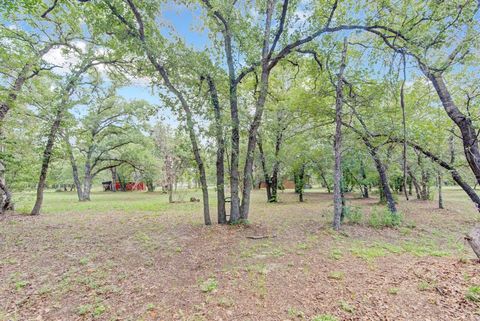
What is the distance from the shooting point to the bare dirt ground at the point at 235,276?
2688mm

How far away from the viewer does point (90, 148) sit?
17.2 m

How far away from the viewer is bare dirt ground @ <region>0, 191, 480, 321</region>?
2688 mm

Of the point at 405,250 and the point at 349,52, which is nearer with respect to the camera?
the point at 405,250

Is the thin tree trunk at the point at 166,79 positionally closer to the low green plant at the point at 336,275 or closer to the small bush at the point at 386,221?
the low green plant at the point at 336,275

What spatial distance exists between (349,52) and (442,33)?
2.80 metres

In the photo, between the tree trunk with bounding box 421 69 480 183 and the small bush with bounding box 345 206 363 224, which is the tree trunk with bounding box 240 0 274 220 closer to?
the small bush with bounding box 345 206 363 224

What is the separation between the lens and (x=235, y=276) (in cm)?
359

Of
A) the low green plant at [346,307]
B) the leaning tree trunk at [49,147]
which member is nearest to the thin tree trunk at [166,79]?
the leaning tree trunk at [49,147]

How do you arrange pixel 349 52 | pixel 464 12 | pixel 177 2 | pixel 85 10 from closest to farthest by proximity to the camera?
pixel 464 12, pixel 85 10, pixel 177 2, pixel 349 52

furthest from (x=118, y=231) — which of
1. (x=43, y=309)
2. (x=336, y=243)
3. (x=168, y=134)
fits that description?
(x=168, y=134)

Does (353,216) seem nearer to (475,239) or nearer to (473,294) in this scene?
(475,239)

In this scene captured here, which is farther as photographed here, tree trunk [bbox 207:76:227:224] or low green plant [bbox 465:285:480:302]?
tree trunk [bbox 207:76:227:224]

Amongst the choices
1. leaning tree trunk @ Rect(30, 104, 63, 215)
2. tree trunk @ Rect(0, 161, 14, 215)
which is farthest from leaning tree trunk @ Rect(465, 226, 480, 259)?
tree trunk @ Rect(0, 161, 14, 215)

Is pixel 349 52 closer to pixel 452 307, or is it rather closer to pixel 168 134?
pixel 452 307
